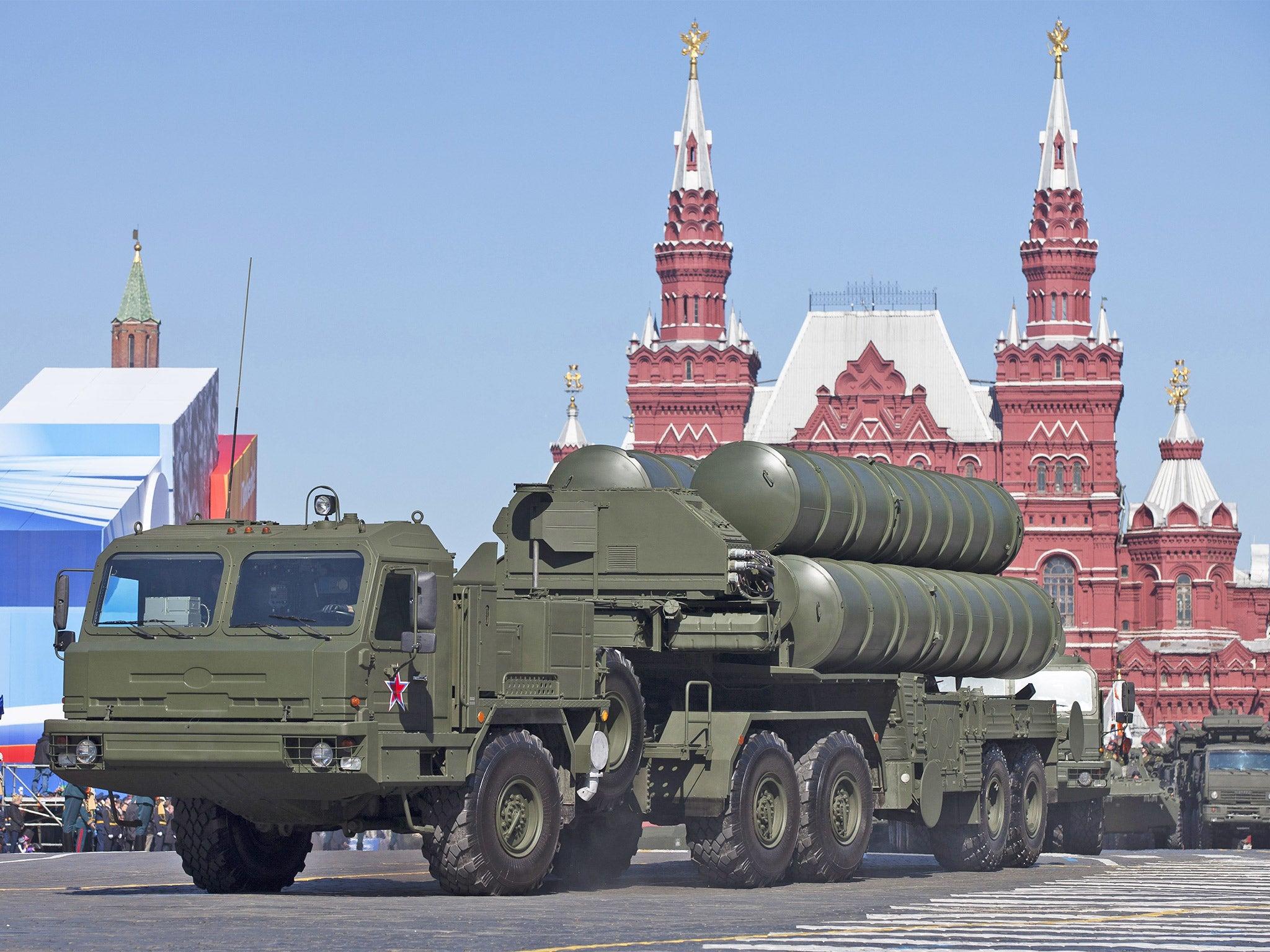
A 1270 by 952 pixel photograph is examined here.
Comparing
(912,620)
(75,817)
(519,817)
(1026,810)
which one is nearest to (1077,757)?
(1026,810)

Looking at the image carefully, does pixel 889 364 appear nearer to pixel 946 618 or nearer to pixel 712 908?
pixel 946 618

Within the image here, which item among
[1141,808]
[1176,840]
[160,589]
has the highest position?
[160,589]

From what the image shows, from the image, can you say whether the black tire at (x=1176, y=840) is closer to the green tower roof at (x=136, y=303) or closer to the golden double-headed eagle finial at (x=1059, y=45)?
the golden double-headed eagle finial at (x=1059, y=45)

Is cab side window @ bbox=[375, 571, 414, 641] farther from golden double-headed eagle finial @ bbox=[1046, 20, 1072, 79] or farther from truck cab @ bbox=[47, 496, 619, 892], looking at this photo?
golden double-headed eagle finial @ bbox=[1046, 20, 1072, 79]

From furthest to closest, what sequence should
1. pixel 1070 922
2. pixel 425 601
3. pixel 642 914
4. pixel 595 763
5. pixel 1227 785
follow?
pixel 1227 785, pixel 595 763, pixel 425 601, pixel 642 914, pixel 1070 922

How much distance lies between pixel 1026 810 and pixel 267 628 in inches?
454

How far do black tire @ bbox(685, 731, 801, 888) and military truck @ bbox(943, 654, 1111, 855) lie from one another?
8.78m

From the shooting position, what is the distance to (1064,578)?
106 metres

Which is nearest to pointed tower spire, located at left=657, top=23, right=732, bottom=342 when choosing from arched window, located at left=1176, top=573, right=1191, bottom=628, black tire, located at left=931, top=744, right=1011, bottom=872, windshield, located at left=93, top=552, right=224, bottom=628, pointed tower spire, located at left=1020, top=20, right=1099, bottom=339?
pointed tower spire, located at left=1020, top=20, right=1099, bottom=339

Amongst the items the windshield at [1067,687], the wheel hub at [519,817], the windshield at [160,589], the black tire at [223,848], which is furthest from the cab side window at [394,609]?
the windshield at [1067,687]

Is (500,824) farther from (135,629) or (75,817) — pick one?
(75,817)

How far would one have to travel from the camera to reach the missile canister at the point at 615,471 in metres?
19.2

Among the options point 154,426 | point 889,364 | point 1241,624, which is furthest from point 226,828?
point 1241,624

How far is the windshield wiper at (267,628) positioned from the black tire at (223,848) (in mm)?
1898
